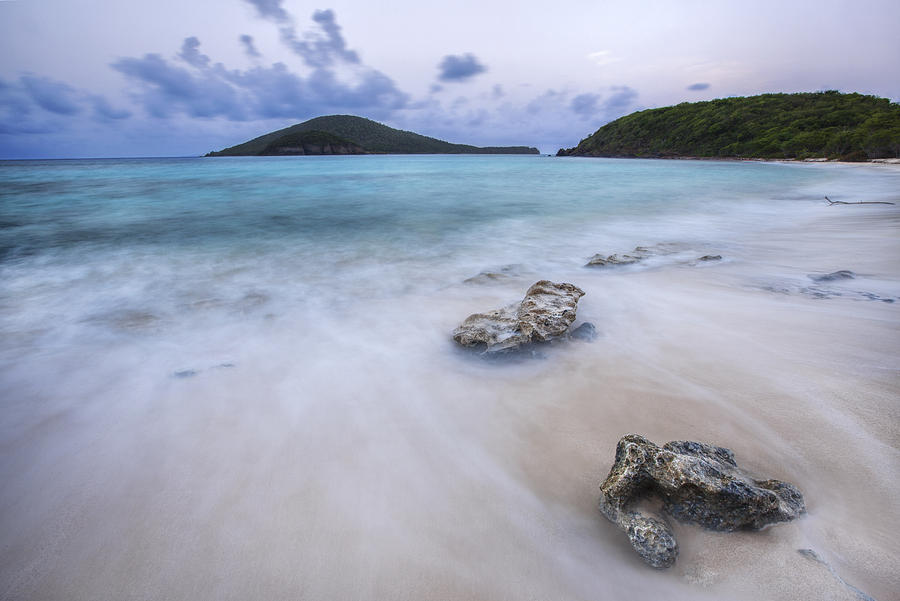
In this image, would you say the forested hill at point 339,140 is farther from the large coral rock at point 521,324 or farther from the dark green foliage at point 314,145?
the large coral rock at point 521,324

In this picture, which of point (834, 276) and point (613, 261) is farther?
point (613, 261)

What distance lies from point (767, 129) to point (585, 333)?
77.7 meters

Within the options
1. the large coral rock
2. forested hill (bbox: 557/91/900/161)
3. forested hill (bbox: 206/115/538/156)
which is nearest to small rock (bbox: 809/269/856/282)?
the large coral rock

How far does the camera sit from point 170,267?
6.73 m

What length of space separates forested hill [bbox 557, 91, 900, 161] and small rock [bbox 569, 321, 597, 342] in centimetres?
4942

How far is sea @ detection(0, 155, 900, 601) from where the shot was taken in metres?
1.69

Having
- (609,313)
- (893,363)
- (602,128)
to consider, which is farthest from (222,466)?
(602,128)

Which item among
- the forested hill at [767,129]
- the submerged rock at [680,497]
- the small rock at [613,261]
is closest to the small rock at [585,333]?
the submerged rock at [680,497]

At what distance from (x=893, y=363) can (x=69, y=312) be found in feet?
26.9

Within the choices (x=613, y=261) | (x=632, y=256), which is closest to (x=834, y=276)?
(x=632, y=256)

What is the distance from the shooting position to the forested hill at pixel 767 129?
130ft

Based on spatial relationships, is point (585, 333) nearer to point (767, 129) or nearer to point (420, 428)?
point (420, 428)

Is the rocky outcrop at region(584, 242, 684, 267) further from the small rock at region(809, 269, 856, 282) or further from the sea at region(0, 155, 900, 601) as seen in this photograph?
the small rock at region(809, 269, 856, 282)

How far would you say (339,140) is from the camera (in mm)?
107812
